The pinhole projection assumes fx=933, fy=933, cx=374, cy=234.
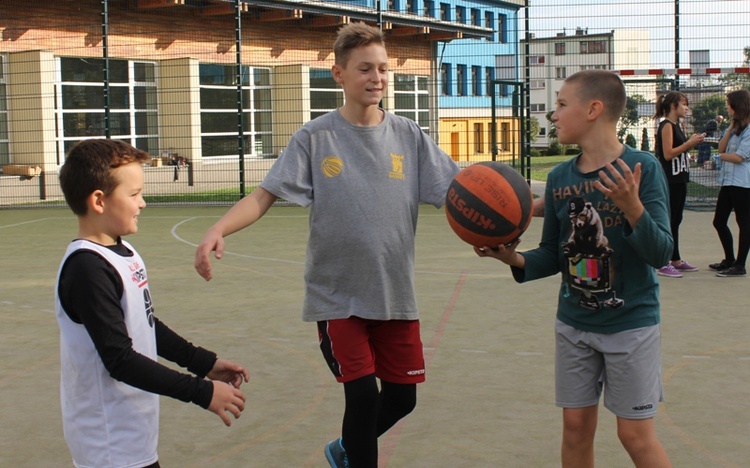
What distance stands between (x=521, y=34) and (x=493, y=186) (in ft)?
42.8

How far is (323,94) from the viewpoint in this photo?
25016mm

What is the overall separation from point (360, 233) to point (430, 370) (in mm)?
1962

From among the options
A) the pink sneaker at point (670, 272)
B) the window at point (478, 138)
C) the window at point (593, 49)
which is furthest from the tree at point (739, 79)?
the window at point (478, 138)

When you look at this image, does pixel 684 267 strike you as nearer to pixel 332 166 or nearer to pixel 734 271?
pixel 734 271

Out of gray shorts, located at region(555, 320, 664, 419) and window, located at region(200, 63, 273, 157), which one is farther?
window, located at region(200, 63, 273, 157)

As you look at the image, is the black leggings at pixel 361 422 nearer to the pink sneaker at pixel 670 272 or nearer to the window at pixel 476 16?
the pink sneaker at pixel 670 272

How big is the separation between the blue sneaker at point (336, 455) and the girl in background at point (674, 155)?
214 inches

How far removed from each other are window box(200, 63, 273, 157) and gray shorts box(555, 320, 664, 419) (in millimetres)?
18536

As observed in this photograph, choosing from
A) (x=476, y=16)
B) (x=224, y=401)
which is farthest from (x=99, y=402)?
(x=476, y=16)

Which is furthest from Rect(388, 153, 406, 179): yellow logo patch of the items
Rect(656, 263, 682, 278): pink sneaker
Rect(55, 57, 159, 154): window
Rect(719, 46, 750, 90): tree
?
Rect(55, 57, 159, 154): window

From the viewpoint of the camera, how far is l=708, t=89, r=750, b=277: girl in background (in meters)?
8.38

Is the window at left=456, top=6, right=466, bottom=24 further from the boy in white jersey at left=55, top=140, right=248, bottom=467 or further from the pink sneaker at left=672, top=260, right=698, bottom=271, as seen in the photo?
the boy in white jersey at left=55, top=140, right=248, bottom=467

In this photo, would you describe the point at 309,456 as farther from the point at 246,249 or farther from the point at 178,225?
the point at 178,225

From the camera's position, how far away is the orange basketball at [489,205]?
346cm
